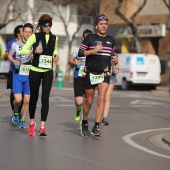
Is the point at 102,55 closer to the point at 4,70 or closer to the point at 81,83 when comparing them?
the point at 81,83

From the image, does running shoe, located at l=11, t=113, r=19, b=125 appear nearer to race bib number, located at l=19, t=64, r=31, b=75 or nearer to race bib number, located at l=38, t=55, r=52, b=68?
race bib number, located at l=19, t=64, r=31, b=75

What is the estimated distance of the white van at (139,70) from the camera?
109ft

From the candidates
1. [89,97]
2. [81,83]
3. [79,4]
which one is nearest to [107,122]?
[81,83]

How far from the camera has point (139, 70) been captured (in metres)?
33.2

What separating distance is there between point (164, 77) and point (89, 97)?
3030 centimetres

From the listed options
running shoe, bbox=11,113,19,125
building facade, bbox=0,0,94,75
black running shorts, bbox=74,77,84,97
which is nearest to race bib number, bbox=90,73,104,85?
black running shorts, bbox=74,77,84,97

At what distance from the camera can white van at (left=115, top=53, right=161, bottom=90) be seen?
33094 mm

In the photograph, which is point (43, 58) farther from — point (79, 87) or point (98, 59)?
point (79, 87)

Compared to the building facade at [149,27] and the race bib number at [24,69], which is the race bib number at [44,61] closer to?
the race bib number at [24,69]

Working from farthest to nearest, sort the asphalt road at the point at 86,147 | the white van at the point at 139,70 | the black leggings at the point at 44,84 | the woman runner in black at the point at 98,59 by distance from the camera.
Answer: the white van at the point at 139,70
the black leggings at the point at 44,84
the woman runner in black at the point at 98,59
the asphalt road at the point at 86,147

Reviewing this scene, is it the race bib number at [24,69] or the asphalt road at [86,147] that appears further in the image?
the race bib number at [24,69]

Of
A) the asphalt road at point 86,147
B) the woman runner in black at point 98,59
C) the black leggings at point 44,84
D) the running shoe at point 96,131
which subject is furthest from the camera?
the running shoe at point 96,131

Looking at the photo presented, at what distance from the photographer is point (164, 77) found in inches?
1628

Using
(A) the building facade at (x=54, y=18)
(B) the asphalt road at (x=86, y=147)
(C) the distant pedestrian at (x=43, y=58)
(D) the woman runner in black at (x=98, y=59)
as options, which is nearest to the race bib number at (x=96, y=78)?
(D) the woman runner in black at (x=98, y=59)
